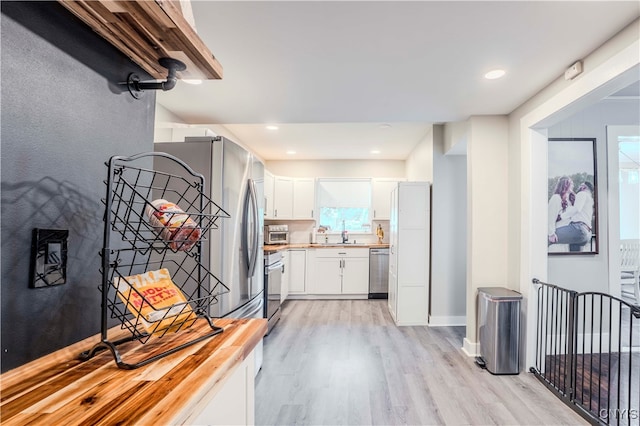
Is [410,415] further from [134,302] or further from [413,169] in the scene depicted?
[413,169]

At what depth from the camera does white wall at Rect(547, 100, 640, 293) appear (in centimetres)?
321

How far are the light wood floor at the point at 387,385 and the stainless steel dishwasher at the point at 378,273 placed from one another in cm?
166

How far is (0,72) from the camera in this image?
663 millimetres

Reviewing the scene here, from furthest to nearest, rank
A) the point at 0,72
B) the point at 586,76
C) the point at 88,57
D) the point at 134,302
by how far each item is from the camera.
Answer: the point at 586,76
the point at 88,57
the point at 134,302
the point at 0,72

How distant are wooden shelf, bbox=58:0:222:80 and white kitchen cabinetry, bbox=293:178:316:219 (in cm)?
510

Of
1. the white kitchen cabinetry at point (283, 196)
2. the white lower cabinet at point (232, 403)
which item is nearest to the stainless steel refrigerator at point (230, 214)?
the white lower cabinet at point (232, 403)

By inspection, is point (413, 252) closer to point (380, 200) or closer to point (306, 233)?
point (380, 200)

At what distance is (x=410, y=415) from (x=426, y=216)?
254cm

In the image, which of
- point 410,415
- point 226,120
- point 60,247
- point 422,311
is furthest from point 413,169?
point 60,247

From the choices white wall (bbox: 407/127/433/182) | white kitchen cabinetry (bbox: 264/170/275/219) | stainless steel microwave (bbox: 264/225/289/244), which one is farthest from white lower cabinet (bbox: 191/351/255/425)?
stainless steel microwave (bbox: 264/225/289/244)

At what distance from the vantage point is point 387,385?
256 centimetres

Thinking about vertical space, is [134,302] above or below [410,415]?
above

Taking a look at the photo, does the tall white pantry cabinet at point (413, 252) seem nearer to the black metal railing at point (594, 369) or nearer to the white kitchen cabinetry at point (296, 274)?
the black metal railing at point (594, 369)

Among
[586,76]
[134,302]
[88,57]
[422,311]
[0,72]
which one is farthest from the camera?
[422,311]
